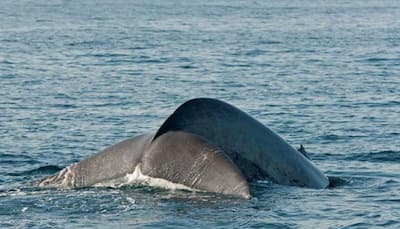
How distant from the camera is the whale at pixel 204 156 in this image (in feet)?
31.0

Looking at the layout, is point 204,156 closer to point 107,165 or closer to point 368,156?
point 107,165

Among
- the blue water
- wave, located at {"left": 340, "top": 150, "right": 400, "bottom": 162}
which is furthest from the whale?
wave, located at {"left": 340, "top": 150, "right": 400, "bottom": 162}

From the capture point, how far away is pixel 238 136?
9766 mm

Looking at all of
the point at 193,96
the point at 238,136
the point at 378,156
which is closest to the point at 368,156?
the point at 378,156

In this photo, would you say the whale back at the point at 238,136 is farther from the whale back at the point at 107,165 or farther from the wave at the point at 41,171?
the wave at the point at 41,171

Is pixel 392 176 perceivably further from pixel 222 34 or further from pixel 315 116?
pixel 222 34

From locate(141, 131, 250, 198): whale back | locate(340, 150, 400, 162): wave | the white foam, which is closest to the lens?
locate(141, 131, 250, 198): whale back

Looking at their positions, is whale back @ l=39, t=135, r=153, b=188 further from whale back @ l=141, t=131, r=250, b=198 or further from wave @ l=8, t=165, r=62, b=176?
wave @ l=8, t=165, r=62, b=176

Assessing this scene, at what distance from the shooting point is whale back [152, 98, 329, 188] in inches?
381

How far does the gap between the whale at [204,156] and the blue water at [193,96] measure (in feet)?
0.47

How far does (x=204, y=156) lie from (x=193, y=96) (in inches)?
536

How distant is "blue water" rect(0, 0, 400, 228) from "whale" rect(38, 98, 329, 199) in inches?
Answer: 5.6

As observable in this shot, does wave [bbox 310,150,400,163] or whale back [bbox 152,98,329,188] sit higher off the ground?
whale back [bbox 152,98,329,188]

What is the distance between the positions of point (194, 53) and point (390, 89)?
1200 cm
